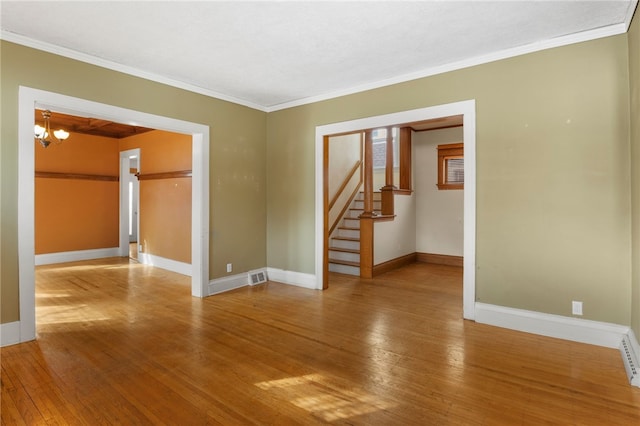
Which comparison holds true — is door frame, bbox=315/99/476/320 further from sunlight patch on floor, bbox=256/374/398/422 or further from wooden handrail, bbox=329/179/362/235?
wooden handrail, bbox=329/179/362/235

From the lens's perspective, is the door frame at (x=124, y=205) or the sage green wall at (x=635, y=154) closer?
the sage green wall at (x=635, y=154)

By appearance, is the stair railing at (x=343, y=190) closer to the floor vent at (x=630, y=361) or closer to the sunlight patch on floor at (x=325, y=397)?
the sunlight patch on floor at (x=325, y=397)

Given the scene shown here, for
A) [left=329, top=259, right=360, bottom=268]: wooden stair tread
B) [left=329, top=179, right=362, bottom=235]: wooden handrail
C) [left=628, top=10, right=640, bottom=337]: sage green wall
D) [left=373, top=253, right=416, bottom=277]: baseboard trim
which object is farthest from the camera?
[left=329, top=179, right=362, bottom=235]: wooden handrail

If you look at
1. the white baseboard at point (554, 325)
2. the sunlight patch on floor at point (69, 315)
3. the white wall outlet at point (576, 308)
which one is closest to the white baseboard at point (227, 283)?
the sunlight patch on floor at point (69, 315)

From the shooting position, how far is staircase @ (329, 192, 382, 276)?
6.23 m

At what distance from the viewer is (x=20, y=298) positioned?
3.12m

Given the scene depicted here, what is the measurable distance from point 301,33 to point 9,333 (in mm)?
3790

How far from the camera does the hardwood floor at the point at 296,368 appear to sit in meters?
2.07

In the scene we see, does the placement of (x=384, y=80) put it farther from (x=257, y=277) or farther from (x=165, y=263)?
(x=165, y=263)

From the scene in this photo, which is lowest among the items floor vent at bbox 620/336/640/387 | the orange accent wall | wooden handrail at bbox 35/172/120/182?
floor vent at bbox 620/336/640/387

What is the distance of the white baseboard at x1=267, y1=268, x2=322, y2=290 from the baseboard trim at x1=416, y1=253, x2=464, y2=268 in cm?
338

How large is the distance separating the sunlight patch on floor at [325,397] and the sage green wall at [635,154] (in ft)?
7.29

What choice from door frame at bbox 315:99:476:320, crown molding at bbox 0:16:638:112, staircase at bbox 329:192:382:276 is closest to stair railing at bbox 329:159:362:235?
staircase at bbox 329:192:382:276

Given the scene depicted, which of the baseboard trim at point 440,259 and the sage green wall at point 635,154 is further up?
the sage green wall at point 635,154
